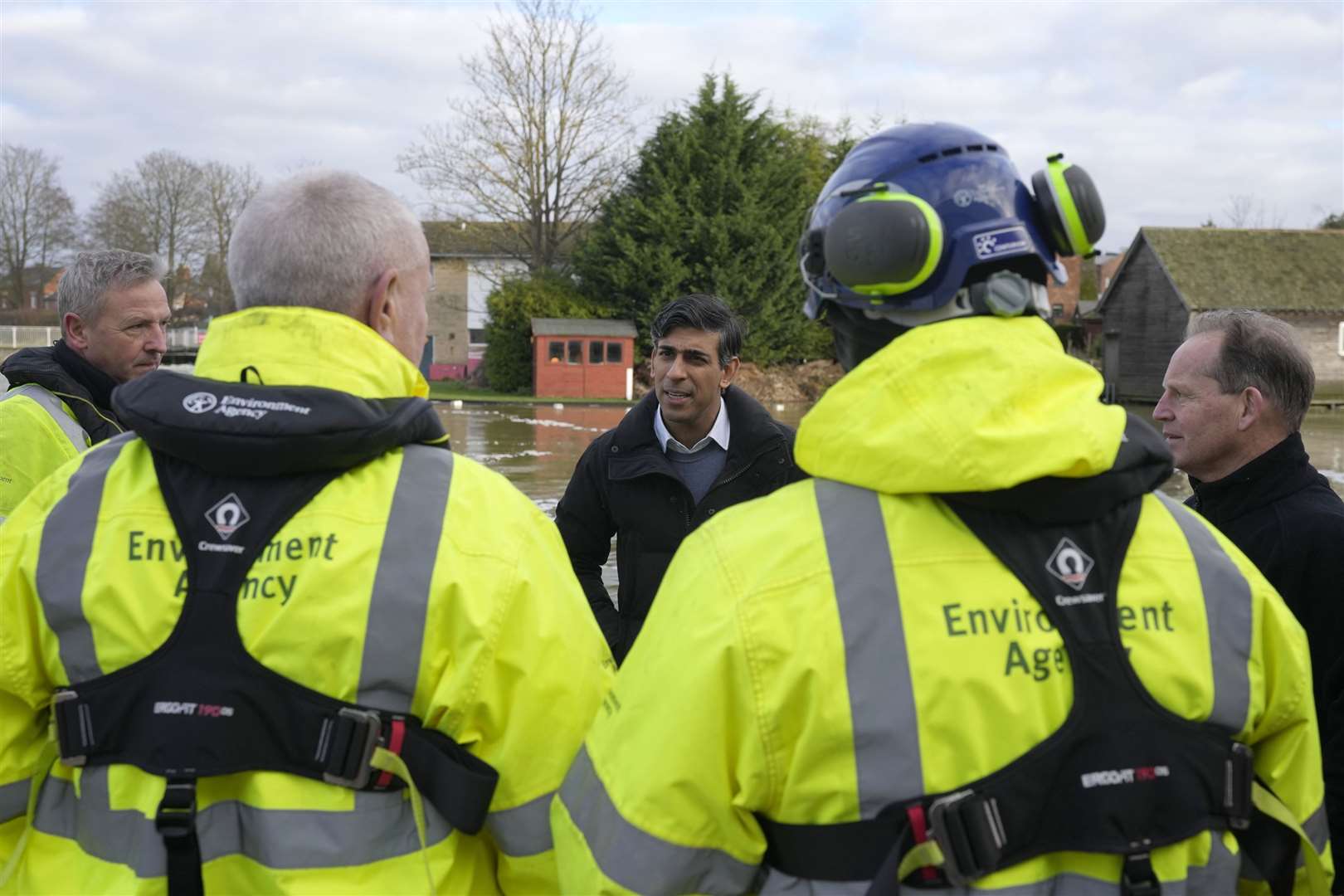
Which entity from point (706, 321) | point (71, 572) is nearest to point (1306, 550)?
point (706, 321)

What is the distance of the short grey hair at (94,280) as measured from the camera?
4039 millimetres

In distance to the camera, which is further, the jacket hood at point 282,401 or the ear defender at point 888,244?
the jacket hood at point 282,401

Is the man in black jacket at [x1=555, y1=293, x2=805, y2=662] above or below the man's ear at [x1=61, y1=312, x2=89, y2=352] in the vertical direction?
below

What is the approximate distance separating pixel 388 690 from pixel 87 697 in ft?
1.65

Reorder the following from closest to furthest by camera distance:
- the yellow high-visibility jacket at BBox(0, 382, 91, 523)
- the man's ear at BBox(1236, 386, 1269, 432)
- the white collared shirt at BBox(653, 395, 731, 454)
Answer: the man's ear at BBox(1236, 386, 1269, 432) < the yellow high-visibility jacket at BBox(0, 382, 91, 523) < the white collared shirt at BBox(653, 395, 731, 454)

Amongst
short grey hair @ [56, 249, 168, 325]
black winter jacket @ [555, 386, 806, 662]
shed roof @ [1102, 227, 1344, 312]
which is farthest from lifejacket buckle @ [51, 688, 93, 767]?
shed roof @ [1102, 227, 1344, 312]

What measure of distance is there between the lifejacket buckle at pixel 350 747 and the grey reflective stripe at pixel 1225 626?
1.28m

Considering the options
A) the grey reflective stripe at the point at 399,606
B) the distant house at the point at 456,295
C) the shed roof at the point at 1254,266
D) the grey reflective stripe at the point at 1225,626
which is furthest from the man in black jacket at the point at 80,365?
the distant house at the point at 456,295

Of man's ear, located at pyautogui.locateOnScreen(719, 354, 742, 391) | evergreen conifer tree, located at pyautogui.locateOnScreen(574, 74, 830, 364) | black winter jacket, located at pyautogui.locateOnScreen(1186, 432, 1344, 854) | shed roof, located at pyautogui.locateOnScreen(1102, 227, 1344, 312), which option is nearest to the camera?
black winter jacket, located at pyautogui.locateOnScreen(1186, 432, 1344, 854)

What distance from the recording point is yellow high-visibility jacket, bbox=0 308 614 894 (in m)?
1.74

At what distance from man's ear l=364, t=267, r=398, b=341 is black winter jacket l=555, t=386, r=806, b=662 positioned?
2.24 meters

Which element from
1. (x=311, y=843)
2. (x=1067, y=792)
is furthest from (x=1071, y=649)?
(x=311, y=843)

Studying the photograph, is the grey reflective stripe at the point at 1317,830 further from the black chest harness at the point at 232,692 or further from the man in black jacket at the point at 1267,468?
the black chest harness at the point at 232,692

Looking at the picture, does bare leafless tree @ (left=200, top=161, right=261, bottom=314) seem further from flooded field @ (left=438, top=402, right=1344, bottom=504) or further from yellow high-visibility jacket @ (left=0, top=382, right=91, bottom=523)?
yellow high-visibility jacket @ (left=0, top=382, right=91, bottom=523)
